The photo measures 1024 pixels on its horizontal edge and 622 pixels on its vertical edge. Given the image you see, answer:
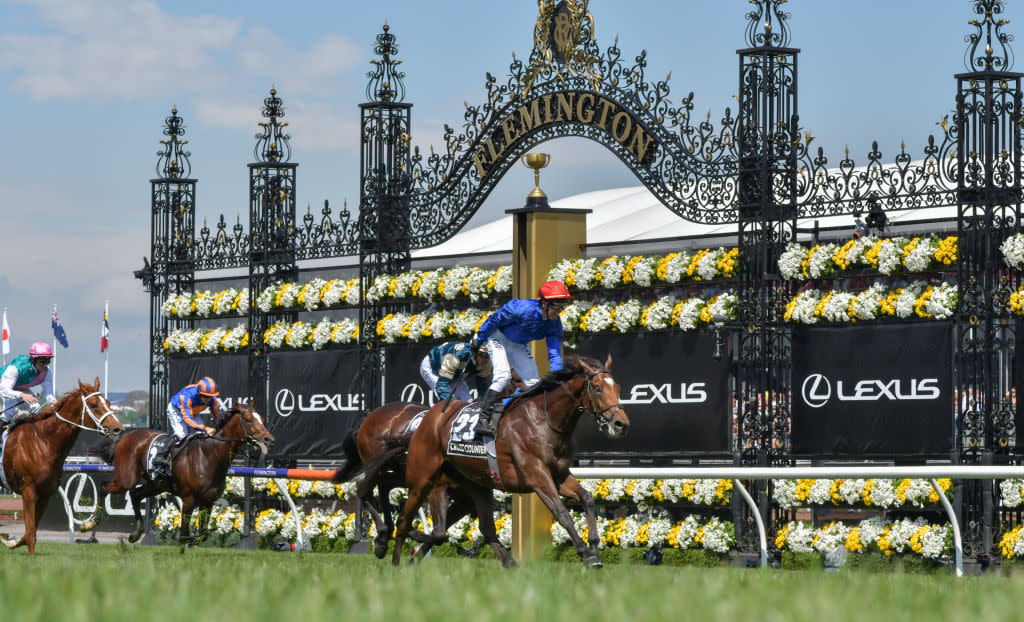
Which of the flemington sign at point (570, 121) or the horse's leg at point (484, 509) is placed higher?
the flemington sign at point (570, 121)

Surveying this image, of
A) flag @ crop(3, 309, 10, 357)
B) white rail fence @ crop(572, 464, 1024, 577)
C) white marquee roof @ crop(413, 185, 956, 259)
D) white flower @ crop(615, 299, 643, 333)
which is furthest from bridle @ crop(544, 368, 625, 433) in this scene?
flag @ crop(3, 309, 10, 357)

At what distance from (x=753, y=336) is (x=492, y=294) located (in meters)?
3.71

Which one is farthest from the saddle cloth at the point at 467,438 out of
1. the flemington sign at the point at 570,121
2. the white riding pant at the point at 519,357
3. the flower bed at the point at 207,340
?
the flower bed at the point at 207,340

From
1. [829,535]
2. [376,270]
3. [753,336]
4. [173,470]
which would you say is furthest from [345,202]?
[829,535]

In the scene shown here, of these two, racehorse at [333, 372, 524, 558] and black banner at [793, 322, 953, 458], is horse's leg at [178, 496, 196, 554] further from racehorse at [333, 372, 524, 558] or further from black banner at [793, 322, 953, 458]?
black banner at [793, 322, 953, 458]

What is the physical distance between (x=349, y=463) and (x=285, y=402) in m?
5.28

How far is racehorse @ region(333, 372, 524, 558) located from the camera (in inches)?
484

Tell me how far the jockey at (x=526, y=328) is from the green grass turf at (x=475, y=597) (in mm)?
4609

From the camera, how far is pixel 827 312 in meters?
14.4

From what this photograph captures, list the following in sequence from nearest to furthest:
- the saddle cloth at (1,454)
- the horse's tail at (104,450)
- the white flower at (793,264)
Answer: the saddle cloth at (1,454)
the white flower at (793,264)
the horse's tail at (104,450)

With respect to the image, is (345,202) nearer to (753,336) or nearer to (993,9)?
(753,336)

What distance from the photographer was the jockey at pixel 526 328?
1105 cm

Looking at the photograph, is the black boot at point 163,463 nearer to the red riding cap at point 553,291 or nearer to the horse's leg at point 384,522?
the horse's leg at point 384,522

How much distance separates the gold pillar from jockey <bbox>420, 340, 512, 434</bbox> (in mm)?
1439
